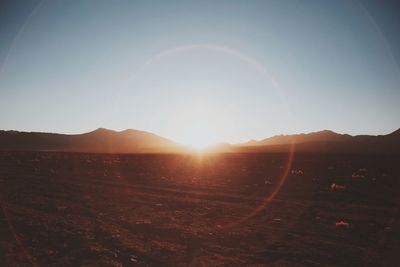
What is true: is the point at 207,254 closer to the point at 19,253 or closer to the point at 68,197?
the point at 19,253

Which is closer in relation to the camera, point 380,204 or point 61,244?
point 61,244

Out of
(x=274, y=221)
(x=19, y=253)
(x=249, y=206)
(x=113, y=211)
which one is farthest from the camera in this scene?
(x=249, y=206)

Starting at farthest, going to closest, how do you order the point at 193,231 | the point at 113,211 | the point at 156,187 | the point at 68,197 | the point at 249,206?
1. the point at 156,187
2. the point at 68,197
3. the point at 249,206
4. the point at 113,211
5. the point at 193,231

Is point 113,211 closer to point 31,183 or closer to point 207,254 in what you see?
point 207,254

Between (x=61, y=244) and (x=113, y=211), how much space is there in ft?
14.1

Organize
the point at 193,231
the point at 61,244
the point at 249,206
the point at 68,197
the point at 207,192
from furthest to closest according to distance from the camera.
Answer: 1. the point at 207,192
2. the point at 68,197
3. the point at 249,206
4. the point at 193,231
5. the point at 61,244

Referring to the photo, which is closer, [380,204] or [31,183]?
[380,204]

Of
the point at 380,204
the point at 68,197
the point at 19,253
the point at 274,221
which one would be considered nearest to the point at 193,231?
the point at 274,221

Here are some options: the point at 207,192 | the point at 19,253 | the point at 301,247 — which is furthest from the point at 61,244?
the point at 207,192

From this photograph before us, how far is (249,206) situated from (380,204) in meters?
6.33

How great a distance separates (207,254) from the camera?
8086 mm

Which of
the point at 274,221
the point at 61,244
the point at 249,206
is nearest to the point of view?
the point at 61,244

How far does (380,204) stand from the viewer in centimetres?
1544

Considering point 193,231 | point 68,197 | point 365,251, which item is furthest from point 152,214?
point 365,251
